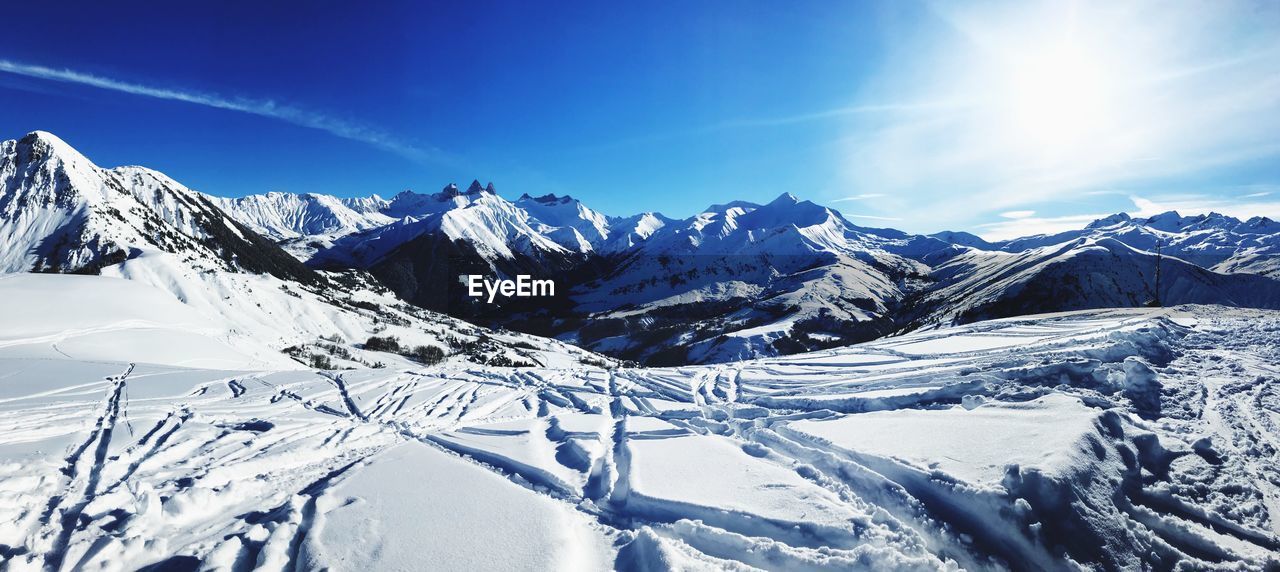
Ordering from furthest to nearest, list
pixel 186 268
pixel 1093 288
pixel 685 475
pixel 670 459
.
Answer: pixel 1093 288 → pixel 186 268 → pixel 670 459 → pixel 685 475

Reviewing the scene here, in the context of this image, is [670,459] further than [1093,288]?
No

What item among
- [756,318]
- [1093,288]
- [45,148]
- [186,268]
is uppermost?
[45,148]

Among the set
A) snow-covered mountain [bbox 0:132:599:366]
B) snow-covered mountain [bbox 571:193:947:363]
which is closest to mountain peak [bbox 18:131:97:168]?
snow-covered mountain [bbox 0:132:599:366]

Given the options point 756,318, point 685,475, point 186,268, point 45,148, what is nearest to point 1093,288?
point 756,318

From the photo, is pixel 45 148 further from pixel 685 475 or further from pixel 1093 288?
pixel 1093 288

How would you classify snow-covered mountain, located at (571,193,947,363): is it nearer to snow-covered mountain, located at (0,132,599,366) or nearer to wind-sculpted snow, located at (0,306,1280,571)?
snow-covered mountain, located at (0,132,599,366)

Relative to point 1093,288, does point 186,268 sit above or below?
above

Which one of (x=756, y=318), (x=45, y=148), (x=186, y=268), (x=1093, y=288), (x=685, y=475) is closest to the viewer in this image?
(x=685, y=475)
